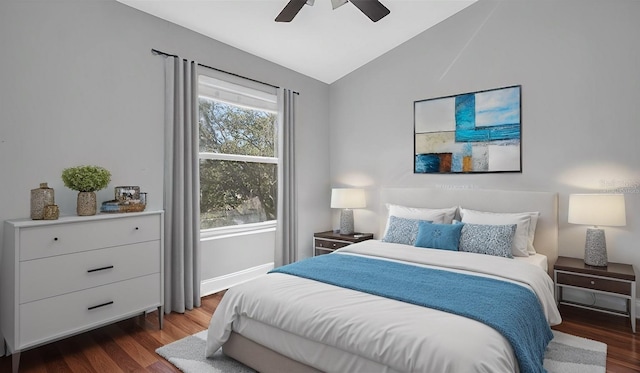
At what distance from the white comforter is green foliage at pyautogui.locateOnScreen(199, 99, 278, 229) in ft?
5.62

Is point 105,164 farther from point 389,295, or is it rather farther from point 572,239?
point 572,239

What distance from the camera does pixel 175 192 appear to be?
126 inches

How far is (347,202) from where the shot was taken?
4.32 meters

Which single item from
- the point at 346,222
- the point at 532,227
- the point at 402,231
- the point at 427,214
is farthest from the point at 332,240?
the point at 532,227

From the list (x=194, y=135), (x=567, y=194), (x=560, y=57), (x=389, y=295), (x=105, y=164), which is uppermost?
(x=560, y=57)

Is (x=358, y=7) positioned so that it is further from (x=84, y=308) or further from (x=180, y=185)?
(x=84, y=308)

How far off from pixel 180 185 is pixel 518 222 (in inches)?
123

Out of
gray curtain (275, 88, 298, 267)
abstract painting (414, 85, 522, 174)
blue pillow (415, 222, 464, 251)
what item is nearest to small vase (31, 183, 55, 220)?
gray curtain (275, 88, 298, 267)

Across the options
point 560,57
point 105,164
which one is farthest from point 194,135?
point 560,57

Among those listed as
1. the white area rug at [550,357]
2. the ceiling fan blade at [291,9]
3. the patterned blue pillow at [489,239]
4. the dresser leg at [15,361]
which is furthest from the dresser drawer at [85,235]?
the patterned blue pillow at [489,239]

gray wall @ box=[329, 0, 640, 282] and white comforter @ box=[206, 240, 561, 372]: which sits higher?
gray wall @ box=[329, 0, 640, 282]

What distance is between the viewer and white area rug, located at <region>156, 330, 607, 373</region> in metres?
2.21

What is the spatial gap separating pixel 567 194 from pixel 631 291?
0.95m

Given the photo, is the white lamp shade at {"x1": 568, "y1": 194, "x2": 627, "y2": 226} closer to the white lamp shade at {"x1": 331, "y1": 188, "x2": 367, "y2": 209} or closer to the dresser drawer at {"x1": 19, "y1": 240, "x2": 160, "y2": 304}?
the white lamp shade at {"x1": 331, "y1": 188, "x2": 367, "y2": 209}
